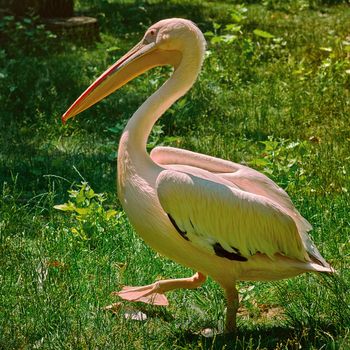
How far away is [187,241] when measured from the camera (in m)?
3.93

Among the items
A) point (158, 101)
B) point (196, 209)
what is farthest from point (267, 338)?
point (158, 101)

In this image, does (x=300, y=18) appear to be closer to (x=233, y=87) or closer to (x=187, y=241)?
(x=233, y=87)

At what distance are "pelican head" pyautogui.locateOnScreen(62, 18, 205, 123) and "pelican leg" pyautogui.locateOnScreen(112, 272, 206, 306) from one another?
912mm

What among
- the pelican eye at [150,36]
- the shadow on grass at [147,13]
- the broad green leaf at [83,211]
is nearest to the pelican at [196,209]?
the pelican eye at [150,36]

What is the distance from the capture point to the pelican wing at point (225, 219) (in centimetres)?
384

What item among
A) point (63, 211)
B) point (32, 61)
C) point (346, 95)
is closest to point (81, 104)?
point (63, 211)

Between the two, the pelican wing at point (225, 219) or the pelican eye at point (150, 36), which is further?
the pelican eye at point (150, 36)

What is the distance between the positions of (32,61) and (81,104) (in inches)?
184

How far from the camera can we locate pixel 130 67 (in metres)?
4.32

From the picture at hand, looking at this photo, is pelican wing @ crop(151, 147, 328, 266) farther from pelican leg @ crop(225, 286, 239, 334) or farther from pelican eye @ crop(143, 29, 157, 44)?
pelican eye @ crop(143, 29, 157, 44)

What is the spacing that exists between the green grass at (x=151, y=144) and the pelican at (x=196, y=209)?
23 cm

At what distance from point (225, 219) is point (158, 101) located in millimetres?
692

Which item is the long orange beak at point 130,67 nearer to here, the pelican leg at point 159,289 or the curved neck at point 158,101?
the curved neck at point 158,101

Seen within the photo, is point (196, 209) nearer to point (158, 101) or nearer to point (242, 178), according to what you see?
point (242, 178)
